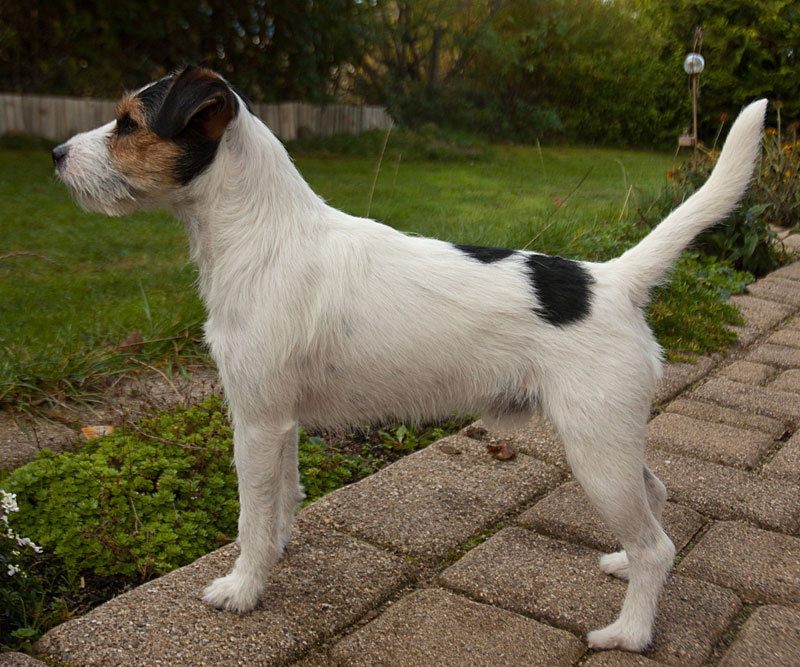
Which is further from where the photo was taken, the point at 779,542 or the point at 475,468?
the point at 475,468

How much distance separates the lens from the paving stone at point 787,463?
357cm

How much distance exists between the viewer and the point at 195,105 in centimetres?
235

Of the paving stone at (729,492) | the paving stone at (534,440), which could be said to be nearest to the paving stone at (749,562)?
the paving stone at (729,492)

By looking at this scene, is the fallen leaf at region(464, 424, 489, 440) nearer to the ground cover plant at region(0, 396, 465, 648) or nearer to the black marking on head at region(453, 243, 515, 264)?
the ground cover plant at region(0, 396, 465, 648)

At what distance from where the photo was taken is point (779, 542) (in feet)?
9.93

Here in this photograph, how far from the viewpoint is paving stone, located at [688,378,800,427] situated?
4.23m

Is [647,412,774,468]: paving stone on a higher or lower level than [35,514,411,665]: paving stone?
higher

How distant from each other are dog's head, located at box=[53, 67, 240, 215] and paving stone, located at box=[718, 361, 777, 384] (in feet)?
11.5

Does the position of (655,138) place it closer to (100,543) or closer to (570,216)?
(570,216)

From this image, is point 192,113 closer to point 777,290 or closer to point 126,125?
point 126,125

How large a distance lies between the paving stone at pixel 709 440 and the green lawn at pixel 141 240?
2.38 m

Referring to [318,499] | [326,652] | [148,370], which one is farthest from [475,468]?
[148,370]

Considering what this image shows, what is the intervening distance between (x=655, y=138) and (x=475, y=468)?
1881 cm

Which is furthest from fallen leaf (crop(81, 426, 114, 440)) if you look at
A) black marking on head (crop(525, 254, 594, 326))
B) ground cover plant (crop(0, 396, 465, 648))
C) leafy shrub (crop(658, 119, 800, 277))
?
leafy shrub (crop(658, 119, 800, 277))
